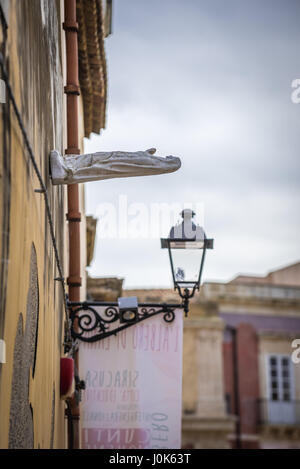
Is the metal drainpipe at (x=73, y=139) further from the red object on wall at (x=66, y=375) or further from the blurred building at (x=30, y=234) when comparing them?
the red object on wall at (x=66, y=375)

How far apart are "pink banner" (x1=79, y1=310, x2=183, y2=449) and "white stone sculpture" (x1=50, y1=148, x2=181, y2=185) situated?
9.11 feet

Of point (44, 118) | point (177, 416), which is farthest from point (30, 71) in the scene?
point (177, 416)

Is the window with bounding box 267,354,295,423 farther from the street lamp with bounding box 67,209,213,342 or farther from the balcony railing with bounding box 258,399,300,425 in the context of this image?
the street lamp with bounding box 67,209,213,342

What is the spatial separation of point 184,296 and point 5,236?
4.25 m

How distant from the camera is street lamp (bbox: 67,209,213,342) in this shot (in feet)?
25.3

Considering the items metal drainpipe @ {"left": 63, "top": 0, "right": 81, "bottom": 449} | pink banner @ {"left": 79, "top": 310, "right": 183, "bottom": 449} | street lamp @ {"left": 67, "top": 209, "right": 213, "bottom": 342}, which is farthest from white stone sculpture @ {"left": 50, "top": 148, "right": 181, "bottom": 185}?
pink banner @ {"left": 79, "top": 310, "right": 183, "bottom": 449}

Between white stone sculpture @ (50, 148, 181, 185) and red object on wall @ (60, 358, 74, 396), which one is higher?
white stone sculpture @ (50, 148, 181, 185)

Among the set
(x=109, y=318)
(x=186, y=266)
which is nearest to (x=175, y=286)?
(x=186, y=266)

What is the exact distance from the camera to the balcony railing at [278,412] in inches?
1057

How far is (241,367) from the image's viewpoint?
27641 mm

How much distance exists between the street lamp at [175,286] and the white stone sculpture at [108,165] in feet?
6.90

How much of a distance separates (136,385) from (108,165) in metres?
3.23

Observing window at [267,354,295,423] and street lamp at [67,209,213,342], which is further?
window at [267,354,295,423]

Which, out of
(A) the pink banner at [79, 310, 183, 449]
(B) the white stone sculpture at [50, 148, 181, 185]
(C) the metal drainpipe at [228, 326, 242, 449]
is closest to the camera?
(B) the white stone sculpture at [50, 148, 181, 185]
